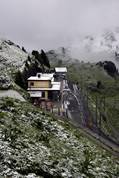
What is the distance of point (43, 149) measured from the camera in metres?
49.4

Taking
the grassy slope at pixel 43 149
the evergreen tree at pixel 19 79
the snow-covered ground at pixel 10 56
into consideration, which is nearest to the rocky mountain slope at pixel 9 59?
the snow-covered ground at pixel 10 56

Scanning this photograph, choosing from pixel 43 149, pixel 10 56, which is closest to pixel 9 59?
pixel 10 56

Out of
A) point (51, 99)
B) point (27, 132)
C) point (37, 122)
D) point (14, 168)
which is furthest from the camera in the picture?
point (51, 99)

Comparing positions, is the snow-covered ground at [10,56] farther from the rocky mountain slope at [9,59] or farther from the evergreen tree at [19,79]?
the evergreen tree at [19,79]

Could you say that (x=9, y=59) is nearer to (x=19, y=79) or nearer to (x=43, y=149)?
(x=19, y=79)

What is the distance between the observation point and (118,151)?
3398 inches

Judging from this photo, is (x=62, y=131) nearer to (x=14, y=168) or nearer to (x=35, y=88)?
(x=14, y=168)

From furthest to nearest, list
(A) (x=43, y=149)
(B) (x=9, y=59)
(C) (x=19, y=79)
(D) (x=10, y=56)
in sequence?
(D) (x=10, y=56), (B) (x=9, y=59), (C) (x=19, y=79), (A) (x=43, y=149)

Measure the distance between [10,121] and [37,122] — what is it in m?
4.68

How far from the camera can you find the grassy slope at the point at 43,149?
43.8 metres

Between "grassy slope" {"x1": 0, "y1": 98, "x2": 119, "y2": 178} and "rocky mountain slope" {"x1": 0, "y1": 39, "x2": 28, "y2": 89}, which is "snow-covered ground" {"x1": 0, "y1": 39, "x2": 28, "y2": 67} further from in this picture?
"grassy slope" {"x1": 0, "y1": 98, "x2": 119, "y2": 178}

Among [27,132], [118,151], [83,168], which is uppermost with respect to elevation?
[27,132]

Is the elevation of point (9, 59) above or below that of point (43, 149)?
above

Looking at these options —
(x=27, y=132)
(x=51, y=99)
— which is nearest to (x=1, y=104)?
(x=27, y=132)
